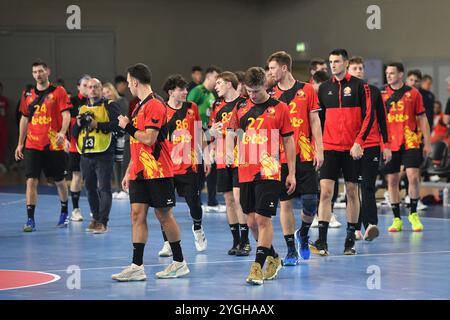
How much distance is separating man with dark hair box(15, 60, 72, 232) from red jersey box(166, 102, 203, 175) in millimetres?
2917

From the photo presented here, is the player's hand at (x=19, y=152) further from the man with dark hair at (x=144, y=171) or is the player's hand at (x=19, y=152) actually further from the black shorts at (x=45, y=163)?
the man with dark hair at (x=144, y=171)

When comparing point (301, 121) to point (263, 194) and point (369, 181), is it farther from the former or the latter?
point (369, 181)

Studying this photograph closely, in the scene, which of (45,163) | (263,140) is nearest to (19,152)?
(45,163)

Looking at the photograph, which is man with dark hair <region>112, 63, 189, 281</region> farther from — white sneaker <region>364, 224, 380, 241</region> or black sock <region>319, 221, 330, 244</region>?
white sneaker <region>364, 224, 380, 241</region>

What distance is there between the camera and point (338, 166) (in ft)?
36.5

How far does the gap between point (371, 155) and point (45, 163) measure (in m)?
4.83

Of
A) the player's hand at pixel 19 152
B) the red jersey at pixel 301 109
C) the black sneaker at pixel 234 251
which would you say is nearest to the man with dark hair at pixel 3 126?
the player's hand at pixel 19 152

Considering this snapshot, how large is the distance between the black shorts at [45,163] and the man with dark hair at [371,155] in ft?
14.6

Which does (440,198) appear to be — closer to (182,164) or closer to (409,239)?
(409,239)

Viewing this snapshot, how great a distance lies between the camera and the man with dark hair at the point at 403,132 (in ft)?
44.8

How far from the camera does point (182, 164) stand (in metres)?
11.3

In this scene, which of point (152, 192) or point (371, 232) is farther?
point (371, 232)

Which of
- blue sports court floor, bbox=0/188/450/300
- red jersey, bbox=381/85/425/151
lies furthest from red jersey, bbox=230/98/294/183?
red jersey, bbox=381/85/425/151
